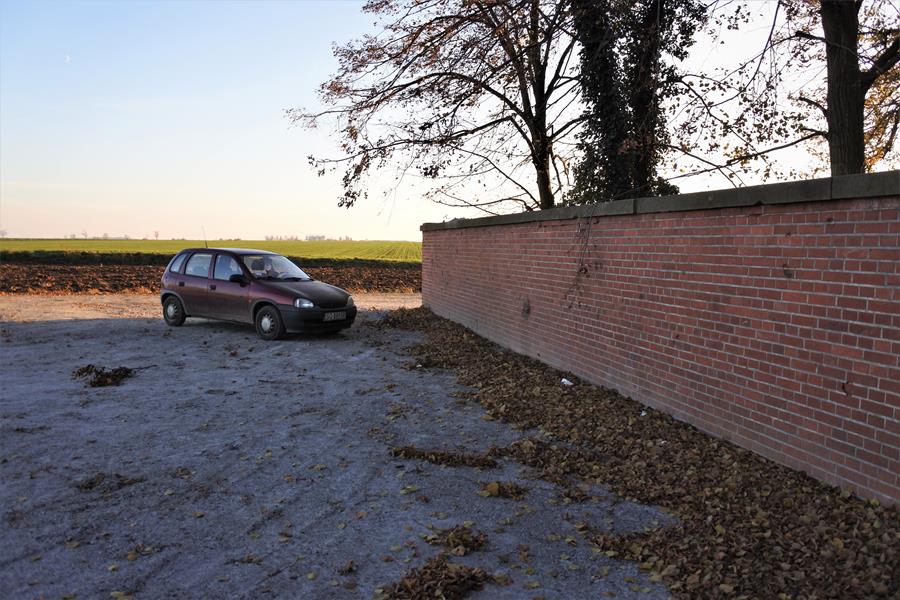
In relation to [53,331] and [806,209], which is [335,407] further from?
[53,331]

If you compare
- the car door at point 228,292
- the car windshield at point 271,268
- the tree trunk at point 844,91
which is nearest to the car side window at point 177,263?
the car door at point 228,292

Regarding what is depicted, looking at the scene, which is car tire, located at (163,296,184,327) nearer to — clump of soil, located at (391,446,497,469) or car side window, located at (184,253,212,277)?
car side window, located at (184,253,212,277)

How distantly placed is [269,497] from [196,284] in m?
9.72

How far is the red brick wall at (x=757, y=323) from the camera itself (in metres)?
3.99

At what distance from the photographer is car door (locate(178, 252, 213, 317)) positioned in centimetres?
1307

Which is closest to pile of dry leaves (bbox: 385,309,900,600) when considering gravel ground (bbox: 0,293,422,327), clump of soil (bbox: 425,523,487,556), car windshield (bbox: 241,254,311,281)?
clump of soil (bbox: 425,523,487,556)

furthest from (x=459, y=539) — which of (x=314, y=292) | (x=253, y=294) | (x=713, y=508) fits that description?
(x=253, y=294)

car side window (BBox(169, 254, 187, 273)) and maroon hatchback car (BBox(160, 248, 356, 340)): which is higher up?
car side window (BBox(169, 254, 187, 273))

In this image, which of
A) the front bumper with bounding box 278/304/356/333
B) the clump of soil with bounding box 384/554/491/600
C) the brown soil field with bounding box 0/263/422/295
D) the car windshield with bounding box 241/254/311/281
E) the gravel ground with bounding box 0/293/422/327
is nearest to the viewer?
the clump of soil with bounding box 384/554/491/600

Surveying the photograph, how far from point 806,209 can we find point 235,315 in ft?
34.9

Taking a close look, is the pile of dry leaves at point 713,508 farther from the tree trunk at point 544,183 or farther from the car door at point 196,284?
the tree trunk at point 544,183

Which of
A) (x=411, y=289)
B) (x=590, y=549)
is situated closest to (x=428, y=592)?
(x=590, y=549)

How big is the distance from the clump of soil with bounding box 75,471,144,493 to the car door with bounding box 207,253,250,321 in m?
7.66

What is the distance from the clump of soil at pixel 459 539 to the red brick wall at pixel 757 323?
8.32 feet
